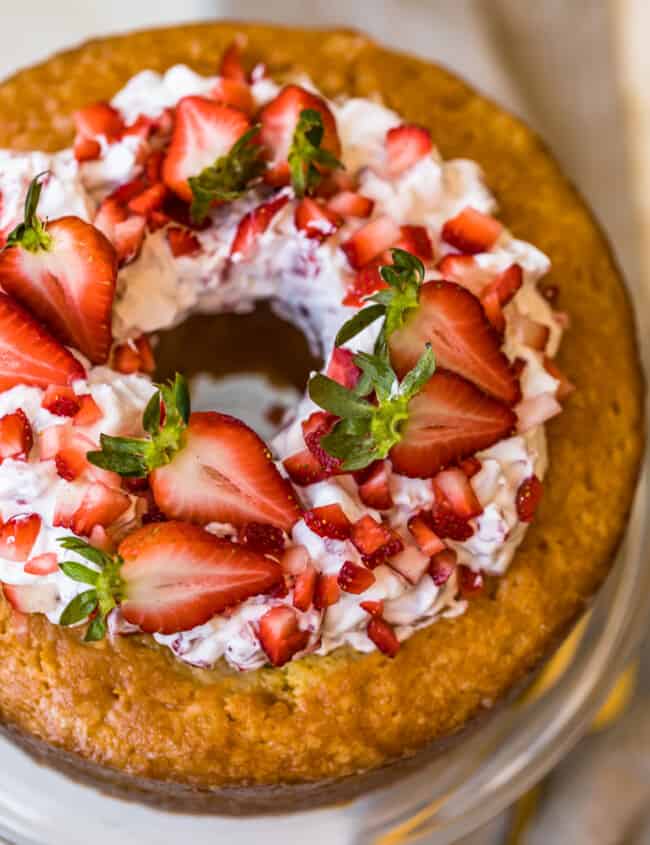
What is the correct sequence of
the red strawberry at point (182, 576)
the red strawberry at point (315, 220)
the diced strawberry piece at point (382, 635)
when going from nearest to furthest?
the red strawberry at point (182, 576) < the diced strawberry piece at point (382, 635) < the red strawberry at point (315, 220)

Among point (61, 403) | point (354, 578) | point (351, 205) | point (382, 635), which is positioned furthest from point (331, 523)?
point (351, 205)

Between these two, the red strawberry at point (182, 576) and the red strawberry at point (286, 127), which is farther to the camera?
the red strawberry at point (286, 127)

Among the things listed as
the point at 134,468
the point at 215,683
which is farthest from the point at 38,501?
the point at 215,683

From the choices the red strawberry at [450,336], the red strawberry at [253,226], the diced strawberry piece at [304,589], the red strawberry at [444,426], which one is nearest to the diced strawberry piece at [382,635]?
the diced strawberry piece at [304,589]

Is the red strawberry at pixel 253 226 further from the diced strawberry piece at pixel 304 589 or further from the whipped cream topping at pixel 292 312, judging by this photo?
the diced strawberry piece at pixel 304 589

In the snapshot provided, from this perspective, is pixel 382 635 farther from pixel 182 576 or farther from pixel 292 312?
pixel 292 312

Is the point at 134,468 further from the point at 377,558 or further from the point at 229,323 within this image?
the point at 229,323

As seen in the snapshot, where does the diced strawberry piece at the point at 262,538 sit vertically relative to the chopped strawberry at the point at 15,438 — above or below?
below
